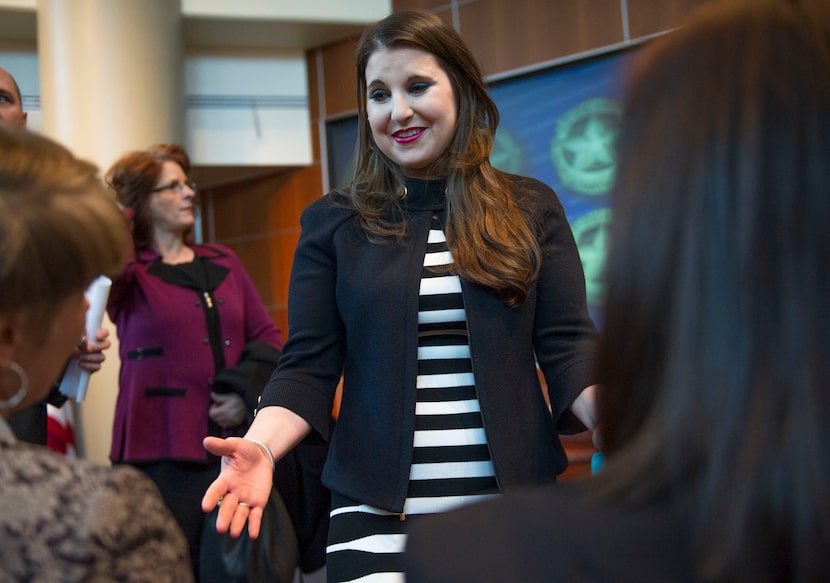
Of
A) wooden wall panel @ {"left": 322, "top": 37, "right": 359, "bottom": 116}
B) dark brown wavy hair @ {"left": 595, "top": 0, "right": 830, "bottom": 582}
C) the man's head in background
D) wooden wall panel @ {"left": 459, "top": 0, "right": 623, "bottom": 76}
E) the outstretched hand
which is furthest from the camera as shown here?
wooden wall panel @ {"left": 322, "top": 37, "right": 359, "bottom": 116}

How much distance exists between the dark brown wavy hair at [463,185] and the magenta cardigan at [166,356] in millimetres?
1560

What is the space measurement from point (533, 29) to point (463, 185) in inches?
153

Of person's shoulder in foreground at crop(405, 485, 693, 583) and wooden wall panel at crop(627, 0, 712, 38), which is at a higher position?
wooden wall panel at crop(627, 0, 712, 38)

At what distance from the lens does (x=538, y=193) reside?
192cm

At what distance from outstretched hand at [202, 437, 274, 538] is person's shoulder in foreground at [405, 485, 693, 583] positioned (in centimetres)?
80

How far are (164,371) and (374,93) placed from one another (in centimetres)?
175

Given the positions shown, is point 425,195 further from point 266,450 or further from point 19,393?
point 19,393

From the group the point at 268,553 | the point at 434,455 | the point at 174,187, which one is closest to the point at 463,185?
the point at 434,455

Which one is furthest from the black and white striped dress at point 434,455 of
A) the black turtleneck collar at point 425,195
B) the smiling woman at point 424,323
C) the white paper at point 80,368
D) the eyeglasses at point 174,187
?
the eyeglasses at point 174,187

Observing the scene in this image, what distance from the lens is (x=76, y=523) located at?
89 centimetres

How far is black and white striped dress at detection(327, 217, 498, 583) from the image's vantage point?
1.70 m

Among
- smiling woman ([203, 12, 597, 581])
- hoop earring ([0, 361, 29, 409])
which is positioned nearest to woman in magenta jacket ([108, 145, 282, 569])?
smiling woman ([203, 12, 597, 581])

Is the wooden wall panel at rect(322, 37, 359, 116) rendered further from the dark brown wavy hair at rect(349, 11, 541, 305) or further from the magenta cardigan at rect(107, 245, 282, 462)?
the dark brown wavy hair at rect(349, 11, 541, 305)

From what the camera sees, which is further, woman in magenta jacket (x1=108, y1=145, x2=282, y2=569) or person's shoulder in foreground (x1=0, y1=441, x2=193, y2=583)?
woman in magenta jacket (x1=108, y1=145, x2=282, y2=569)
